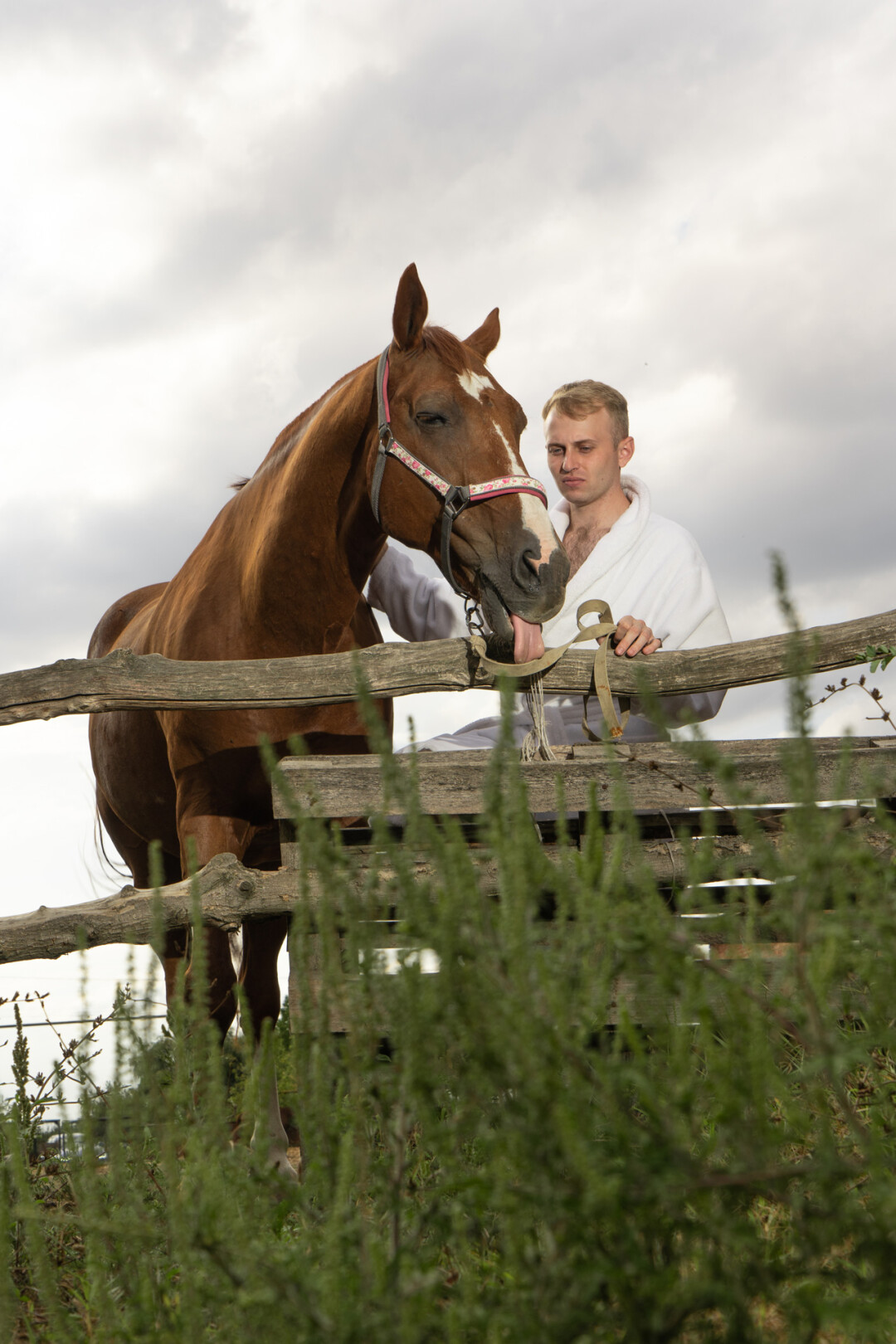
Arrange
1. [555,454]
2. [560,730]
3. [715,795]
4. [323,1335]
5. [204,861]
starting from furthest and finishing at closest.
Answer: [555,454] < [560,730] < [204,861] < [715,795] < [323,1335]

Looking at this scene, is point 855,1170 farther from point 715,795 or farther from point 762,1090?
point 715,795

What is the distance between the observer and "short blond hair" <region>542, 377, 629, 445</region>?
4.89m

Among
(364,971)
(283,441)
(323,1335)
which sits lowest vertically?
(323,1335)

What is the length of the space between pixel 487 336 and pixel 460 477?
1297 mm

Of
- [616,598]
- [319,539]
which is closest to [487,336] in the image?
[616,598]

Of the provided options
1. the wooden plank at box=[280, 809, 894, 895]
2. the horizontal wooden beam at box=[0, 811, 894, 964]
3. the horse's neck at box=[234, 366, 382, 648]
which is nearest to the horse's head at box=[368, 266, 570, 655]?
the horse's neck at box=[234, 366, 382, 648]

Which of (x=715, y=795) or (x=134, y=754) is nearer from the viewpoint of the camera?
(x=715, y=795)

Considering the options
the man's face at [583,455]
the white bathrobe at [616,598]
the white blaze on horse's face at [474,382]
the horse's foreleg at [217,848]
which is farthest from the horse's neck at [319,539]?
the man's face at [583,455]

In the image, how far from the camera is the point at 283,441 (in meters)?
4.46

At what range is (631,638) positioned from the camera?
3.64 meters

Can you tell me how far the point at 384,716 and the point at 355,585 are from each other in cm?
61

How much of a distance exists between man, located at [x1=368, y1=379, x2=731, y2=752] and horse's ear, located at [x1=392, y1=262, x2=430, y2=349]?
1.13 meters

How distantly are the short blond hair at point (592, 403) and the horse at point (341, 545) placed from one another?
950 mm

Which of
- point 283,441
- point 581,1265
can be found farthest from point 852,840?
point 283,441
